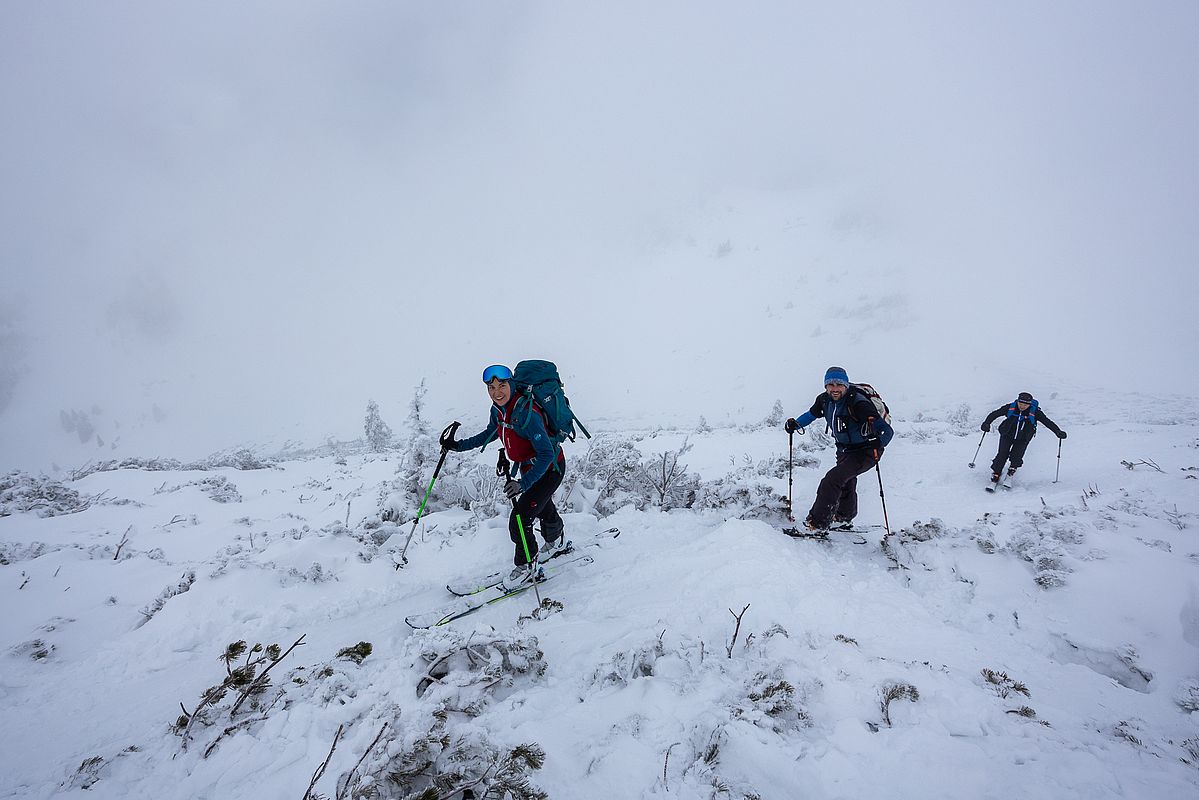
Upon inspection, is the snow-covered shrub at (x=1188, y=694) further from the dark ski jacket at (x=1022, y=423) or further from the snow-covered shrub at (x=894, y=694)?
the dark ski jacket at (x=1022, y=423)

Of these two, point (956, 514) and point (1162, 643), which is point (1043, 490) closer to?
point (956, 514)

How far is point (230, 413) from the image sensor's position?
67.5 meters

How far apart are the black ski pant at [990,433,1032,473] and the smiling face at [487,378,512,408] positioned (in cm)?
1054

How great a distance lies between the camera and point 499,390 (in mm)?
5133

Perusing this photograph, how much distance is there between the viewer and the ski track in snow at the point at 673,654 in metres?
2.35

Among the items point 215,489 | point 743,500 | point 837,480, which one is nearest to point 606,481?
point 743,500

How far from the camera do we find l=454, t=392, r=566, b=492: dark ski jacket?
511 cm

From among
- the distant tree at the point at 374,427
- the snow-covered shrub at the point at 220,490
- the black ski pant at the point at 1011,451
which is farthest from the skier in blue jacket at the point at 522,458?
the distant tree at the point at 374,427

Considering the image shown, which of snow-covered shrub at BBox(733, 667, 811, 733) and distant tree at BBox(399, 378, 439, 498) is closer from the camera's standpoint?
snow-covered shrub at BBox(733, 667, 811, 733)

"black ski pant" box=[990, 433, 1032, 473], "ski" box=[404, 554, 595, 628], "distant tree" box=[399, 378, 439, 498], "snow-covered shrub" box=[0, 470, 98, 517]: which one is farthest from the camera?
"black ski pant" box=[990, 433, 1032, 473]

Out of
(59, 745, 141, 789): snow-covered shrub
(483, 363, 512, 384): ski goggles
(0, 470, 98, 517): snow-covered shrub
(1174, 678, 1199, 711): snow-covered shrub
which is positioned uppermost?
(483, 363, 512, 384): ski goggles

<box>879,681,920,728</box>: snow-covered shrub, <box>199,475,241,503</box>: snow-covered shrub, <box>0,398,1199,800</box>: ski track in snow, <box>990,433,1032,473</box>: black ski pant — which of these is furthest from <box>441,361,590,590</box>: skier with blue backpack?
<box>990,433,1032,473</box>: black ski pant

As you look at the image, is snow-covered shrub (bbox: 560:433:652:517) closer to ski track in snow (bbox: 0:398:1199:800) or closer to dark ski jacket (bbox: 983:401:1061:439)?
ski track in snow (bbox: 0:398:1199:800)

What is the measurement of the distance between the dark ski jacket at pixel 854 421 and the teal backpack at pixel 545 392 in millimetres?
3579
